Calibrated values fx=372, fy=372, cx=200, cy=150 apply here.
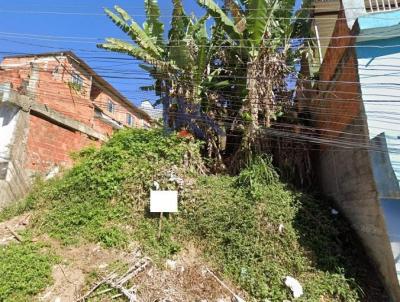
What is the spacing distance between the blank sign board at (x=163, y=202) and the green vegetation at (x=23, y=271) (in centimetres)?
215

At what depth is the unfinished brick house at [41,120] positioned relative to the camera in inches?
418

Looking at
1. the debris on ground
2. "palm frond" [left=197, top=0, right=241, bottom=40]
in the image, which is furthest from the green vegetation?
"palm frond" [left=197, top=0, right=241, bottom=40]

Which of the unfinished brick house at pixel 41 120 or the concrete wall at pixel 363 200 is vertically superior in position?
the unfinished brick house at pixel 41 120

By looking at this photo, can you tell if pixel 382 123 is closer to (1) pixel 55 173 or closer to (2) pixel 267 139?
(2) pixel 267 139

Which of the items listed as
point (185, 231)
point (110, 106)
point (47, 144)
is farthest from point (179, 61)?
point (110, 106)

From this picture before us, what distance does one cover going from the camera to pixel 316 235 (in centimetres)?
725

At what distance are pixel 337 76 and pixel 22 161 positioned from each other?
8856 mm

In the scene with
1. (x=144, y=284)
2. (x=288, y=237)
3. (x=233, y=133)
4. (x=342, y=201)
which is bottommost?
(x=144, y=284)

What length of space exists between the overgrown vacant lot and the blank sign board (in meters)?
0.29

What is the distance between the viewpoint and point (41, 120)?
1166cm

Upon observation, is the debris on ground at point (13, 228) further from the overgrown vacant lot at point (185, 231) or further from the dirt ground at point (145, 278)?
the dirt ground at point (145, 278)

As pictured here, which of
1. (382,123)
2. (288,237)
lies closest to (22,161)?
(288,237)

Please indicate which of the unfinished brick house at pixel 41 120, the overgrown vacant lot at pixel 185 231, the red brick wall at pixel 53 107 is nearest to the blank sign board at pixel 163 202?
the overgrown vacant lot at pixel 185 231

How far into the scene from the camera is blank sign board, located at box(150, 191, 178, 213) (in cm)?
777
